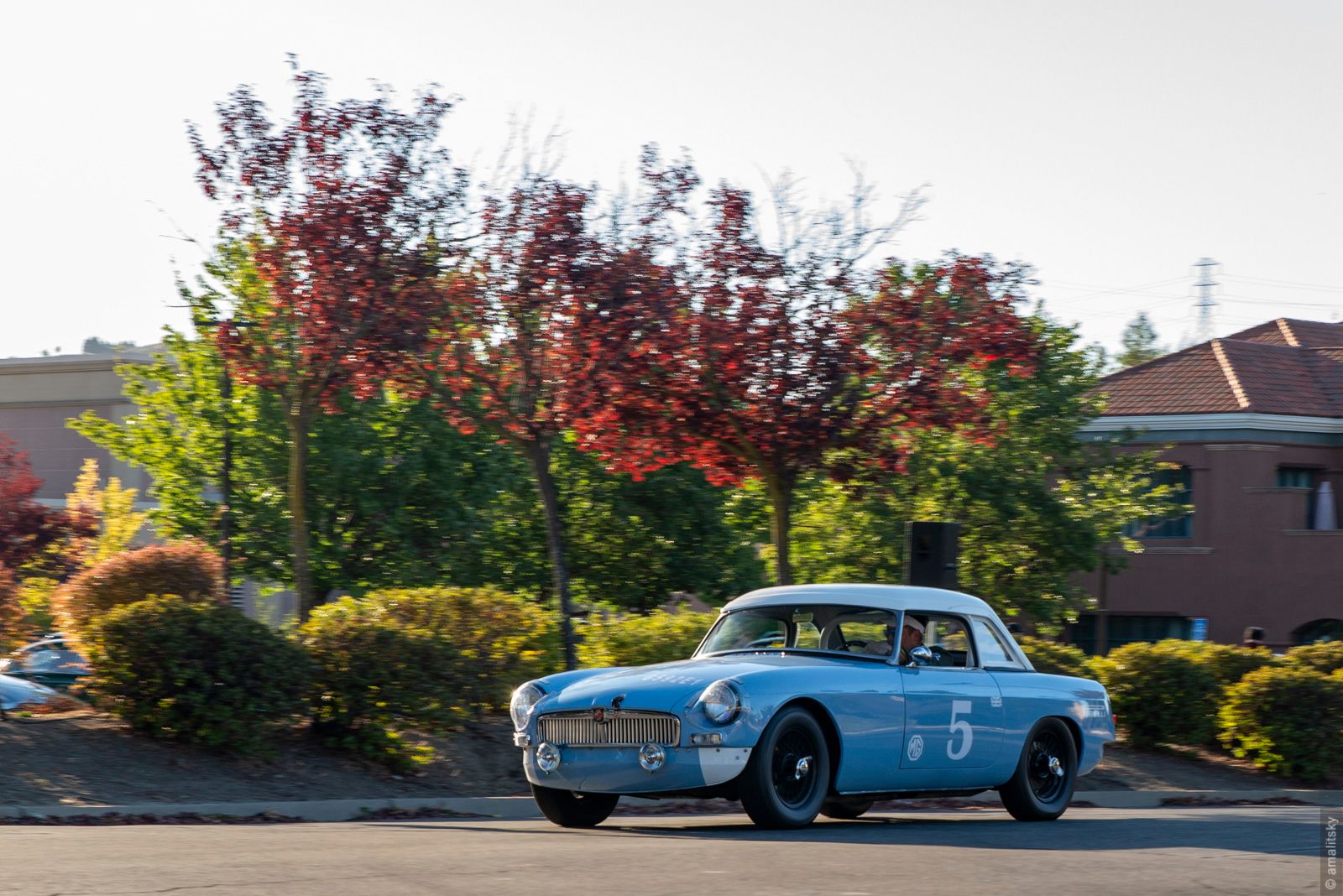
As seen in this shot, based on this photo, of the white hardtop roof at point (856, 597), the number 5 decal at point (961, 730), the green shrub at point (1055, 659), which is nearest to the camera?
the number 5 decal at point (961, 730)

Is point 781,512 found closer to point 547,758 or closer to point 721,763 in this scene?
point 547,758

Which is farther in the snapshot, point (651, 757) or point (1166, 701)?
point (1166, 701)

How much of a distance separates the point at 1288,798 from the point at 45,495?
4278cm

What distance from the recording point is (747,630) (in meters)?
12.0

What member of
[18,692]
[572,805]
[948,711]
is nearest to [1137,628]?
[18,692]

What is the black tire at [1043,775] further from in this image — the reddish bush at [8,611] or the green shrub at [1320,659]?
the reddish bush at [8,611]

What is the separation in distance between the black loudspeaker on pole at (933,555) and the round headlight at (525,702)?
7062 millimetres

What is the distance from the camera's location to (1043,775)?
1278 cm

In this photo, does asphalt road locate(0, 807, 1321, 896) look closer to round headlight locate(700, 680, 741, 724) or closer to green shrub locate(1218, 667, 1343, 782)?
round headlight locate(700, 680, 741, 724)

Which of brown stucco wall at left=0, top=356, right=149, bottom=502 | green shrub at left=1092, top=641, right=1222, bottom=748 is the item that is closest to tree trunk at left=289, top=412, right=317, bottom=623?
green shrub at left=1092, top=641, right=1222, bottom=748

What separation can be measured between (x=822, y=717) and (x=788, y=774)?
0.43 meters

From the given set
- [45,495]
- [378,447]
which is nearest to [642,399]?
[378,447]

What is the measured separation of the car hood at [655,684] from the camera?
34.0 ft

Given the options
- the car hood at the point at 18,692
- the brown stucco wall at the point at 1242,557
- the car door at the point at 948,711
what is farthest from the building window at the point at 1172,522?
the car door at the point at 948,711
